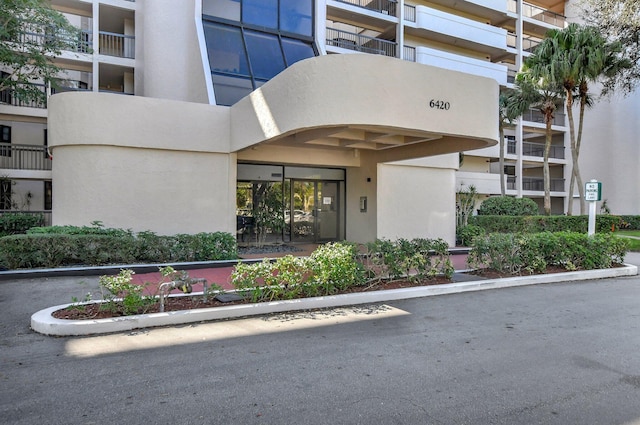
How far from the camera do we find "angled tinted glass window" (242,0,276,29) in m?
15.9

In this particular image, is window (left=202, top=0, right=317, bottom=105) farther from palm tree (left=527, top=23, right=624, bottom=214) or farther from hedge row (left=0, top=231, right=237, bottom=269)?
palm tree (left=527, top=23, right=624, bottom=214)

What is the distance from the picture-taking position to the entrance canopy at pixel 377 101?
828cm

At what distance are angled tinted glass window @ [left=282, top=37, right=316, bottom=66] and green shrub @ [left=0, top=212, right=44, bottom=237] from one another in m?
11.4

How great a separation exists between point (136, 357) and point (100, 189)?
789 cm

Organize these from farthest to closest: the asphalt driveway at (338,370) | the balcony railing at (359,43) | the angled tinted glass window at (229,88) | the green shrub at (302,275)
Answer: the balcony railing at (359,43), the angled tinted glass window at (229,88), the green shrub at (302,275), the asphalt driveway at (338,370)

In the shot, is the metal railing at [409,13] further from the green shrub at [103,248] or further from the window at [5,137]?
the window at [5,137]

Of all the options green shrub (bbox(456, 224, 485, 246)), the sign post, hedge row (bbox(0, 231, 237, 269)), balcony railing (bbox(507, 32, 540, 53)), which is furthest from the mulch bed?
balcony railing (bbox(507, 32, 540, 53))

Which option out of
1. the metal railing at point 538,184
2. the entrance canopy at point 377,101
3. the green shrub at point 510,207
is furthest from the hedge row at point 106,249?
the metal railing at point 538,184

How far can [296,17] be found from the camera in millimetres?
16828

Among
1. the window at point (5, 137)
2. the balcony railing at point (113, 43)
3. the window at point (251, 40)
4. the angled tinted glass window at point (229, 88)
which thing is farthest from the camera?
the balcony railing at point (113, 43)

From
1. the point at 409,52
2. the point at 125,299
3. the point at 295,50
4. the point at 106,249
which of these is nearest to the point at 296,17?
the point at 295,50

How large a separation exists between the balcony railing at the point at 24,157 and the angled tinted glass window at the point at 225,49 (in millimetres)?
10358

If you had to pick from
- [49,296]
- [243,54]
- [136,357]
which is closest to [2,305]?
[49,296]

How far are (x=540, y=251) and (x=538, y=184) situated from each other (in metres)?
26.3
